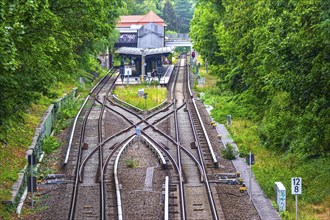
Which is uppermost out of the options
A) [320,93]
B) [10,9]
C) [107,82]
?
[10,9]

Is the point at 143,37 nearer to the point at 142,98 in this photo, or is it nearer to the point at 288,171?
the point at 142,98

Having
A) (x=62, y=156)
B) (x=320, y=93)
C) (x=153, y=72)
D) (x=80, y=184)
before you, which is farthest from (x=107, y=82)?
(x=320, y=93)

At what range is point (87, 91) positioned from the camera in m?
52.3

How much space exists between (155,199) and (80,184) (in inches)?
139

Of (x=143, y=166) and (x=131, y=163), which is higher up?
(x=131, y=163)

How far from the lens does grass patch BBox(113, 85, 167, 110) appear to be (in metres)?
43.3

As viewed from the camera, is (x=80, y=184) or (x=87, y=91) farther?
(x=87, y=91)

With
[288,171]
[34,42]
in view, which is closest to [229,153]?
[288,171]

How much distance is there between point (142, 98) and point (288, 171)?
23.7 meters

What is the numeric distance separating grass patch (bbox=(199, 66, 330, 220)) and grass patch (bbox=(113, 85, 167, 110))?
A: 8.56 meters

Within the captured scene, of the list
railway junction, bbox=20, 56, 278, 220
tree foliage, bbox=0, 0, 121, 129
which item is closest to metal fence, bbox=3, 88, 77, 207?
railway junction, bbox=20, 56, 278, 220

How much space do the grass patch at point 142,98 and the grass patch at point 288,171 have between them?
337 inches

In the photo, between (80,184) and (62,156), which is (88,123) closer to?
(62,156)

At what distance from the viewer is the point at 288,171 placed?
2358 cm
